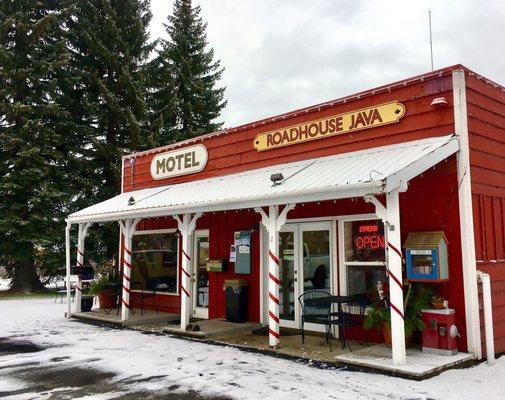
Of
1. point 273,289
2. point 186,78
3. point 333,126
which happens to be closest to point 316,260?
point 273,289

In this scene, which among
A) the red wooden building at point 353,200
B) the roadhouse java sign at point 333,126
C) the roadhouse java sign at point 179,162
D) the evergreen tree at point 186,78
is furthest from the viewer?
the evergreen tree at point 186,78

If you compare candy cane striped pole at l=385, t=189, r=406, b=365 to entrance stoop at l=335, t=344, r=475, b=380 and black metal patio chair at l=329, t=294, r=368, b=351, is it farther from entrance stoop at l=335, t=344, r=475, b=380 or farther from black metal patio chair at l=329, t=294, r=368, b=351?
black metal patio chair at l=329, t=294, r=368, b=351

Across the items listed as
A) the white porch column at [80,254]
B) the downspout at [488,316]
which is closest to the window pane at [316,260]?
the downspout at [488,316]

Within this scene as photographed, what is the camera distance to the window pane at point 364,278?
7.87m

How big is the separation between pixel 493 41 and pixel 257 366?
57.5ft

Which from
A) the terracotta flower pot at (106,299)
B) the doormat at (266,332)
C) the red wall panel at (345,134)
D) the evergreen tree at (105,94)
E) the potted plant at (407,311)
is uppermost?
the evergreen tree at (105,94)

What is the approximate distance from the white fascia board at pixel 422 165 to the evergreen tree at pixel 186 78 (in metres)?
21.2

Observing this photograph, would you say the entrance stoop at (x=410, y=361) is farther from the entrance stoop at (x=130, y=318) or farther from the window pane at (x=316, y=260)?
the entrance stoop at (x=130, y=318)

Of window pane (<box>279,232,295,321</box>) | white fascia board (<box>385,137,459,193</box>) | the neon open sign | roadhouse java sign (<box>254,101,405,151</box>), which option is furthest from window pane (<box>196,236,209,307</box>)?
white fascia board (<box>385,137,459,193</box>)

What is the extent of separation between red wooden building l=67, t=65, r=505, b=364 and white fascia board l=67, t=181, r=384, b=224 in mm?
25

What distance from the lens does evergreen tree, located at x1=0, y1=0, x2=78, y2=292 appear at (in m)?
19.4

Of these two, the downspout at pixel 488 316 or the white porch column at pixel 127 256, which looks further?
the white porch column at pixel 127 256

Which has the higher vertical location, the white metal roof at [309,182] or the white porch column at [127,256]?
the white metal roof at [309,182]

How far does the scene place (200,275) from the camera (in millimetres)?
11531
